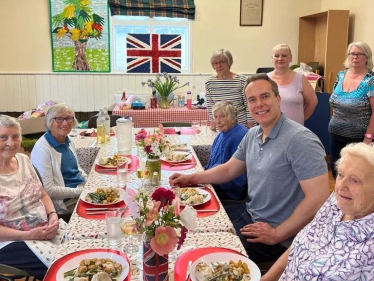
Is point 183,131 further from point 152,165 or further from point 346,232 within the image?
point 346,232

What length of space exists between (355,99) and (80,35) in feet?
13.7

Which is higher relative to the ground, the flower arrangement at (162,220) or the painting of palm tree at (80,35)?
the painting of palm tree at (80,35)

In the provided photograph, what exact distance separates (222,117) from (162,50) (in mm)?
3768

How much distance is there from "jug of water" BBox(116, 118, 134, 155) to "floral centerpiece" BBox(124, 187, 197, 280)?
5.33 ft

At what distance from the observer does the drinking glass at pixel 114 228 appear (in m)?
1.42

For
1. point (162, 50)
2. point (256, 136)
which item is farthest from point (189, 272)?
point (162, 50)

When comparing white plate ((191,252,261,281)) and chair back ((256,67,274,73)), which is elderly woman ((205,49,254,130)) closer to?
white plate ((191,252,261,281))

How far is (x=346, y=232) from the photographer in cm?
120

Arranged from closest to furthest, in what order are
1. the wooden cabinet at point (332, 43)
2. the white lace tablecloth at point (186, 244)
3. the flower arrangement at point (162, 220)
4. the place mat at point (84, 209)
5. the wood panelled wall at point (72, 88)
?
the flower arrangement at point (162, 220) → the white lace tablecloth at point (186, 244) → the place mat at point (84, 209) → the wooden cabinet at point (332, 43) → the wood panelled wall at point (72, 88)

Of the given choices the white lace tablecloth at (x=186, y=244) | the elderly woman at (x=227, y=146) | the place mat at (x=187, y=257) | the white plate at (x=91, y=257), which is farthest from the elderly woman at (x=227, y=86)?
the white plate at (x=91, y=257)

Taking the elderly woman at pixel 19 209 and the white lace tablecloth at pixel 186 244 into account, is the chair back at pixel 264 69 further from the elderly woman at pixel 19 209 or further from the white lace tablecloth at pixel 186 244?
the white lace tablecloth at pixel 186 244

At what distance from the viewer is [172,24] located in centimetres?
607

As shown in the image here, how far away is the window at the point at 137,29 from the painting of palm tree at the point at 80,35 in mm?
133

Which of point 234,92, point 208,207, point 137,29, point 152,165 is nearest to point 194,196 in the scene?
point 208,207
